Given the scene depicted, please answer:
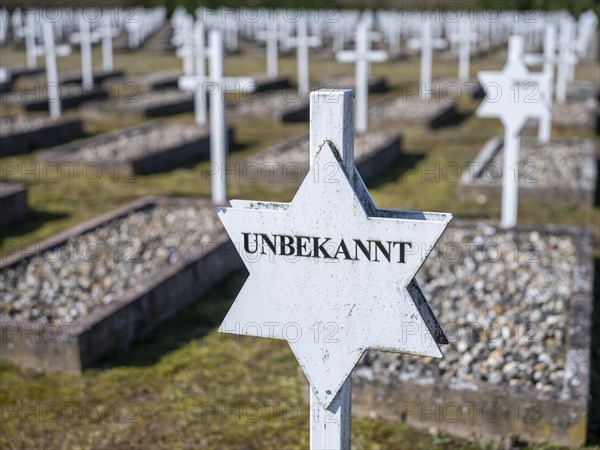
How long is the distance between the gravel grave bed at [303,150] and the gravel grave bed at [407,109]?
1.54m

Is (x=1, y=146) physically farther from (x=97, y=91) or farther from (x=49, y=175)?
(x=97, y=91)

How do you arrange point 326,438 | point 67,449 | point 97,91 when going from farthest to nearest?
point 97,91, point 67,449, point 326,438

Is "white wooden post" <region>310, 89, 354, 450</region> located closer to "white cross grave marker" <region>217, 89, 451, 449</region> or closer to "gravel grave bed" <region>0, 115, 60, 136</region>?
"white cross grave marker" <region>217, 89, 451, 449</region>

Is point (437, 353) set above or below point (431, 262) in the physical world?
above

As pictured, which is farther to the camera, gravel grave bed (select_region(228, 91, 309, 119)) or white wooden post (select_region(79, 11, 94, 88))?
white wooden post (select_region(79, 11, 94, 88))

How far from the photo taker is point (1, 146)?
1233 centimetres

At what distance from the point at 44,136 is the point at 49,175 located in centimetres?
243

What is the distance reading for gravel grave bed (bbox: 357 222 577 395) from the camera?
488cm

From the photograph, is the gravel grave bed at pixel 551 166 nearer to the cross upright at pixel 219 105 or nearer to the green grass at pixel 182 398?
the green grass at pixel 182 398

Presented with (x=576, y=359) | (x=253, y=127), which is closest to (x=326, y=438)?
(x=576, y=359)

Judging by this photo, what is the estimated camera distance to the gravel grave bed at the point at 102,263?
6027 millimetres

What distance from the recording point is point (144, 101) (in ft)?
56.4

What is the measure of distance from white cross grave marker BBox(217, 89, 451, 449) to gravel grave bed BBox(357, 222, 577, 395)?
83.5 inches

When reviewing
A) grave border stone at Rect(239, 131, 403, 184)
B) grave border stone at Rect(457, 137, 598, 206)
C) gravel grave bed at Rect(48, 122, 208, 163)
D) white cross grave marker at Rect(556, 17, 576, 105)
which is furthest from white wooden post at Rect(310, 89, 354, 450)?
white cross grave marker at Rect(556, 17, 576, 105)
